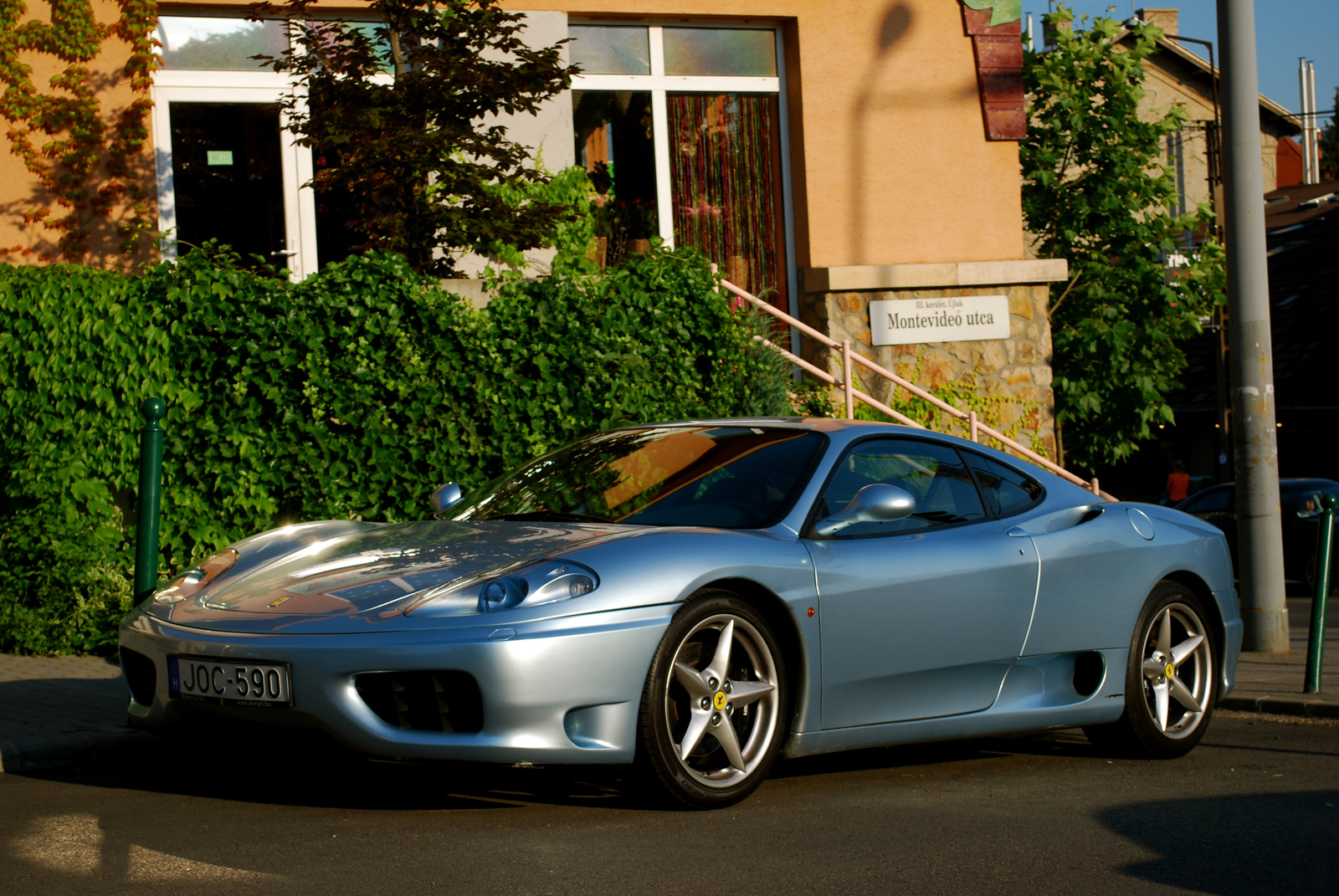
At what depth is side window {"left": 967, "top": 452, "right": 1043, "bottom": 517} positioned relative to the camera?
599 centimetres

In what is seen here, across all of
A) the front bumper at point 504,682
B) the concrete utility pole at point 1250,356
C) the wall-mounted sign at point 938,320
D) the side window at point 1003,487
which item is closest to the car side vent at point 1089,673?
the side window at point 1003,487

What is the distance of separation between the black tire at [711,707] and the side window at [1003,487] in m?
1.44

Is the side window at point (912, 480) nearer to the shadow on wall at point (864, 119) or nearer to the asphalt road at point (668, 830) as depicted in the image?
the asphalt road at point (668, 830)

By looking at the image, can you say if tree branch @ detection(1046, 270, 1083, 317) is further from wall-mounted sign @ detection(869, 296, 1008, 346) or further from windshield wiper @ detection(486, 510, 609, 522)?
windshield wiper @ detection(486, 510, 609, 522)

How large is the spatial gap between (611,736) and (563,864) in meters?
0.51

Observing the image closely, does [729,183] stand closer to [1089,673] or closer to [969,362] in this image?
[969,362]

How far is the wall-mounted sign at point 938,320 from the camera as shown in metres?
14.4

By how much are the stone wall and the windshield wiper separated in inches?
336

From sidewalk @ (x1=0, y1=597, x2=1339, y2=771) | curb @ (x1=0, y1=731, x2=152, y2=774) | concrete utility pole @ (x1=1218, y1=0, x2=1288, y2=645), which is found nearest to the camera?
curb @ (x1=0, y1=731, x2=152, y2=774)

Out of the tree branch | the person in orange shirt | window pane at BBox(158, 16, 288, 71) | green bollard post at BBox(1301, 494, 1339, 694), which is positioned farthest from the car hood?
the person in orange shirt

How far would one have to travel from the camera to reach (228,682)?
4.62m

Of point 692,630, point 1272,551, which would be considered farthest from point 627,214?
point 692,630

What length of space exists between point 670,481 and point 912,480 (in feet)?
3.29

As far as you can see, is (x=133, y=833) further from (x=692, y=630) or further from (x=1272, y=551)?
(x=1272, y=551)
